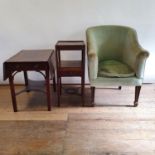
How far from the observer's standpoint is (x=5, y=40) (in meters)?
3.01

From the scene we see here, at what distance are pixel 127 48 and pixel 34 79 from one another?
147 cm

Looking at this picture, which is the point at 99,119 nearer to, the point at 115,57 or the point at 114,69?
the point at 114,69

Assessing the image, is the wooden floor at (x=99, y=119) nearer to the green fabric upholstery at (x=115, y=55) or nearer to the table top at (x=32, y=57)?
the green fabric upholstery at (x=115, y=55)

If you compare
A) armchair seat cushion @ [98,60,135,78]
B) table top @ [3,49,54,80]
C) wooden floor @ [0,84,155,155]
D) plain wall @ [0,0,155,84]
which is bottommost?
wooden floor @ [0,84,155,155]

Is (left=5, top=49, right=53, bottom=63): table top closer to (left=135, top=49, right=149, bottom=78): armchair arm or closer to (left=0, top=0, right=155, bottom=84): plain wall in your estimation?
(left=0, top=0, right=155, bottom=84): plain wall

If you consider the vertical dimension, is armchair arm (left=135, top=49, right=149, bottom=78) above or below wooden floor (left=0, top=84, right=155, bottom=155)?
above

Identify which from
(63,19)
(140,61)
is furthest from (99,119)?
(63,19)

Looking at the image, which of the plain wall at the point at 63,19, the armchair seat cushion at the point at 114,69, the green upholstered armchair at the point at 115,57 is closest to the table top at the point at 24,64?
the green upholstered armchair at the point at 115,57

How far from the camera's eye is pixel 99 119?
2.27 meters

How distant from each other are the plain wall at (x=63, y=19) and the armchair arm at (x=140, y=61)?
0.76 metres

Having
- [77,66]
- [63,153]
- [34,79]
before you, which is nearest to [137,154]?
[63,153]

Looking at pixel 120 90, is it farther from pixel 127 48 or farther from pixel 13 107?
pixel 13 107

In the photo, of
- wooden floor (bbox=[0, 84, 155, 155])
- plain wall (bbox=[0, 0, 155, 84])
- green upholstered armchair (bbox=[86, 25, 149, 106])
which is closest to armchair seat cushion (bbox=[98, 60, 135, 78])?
green upholstered armchair (bbox=[86, 25, 149, 106])

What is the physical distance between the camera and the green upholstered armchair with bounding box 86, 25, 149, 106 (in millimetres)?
2311
